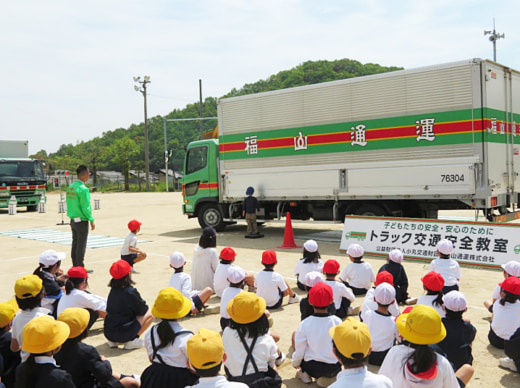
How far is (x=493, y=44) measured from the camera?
34938 millimetres

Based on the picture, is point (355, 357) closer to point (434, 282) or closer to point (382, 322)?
point (382, 322)

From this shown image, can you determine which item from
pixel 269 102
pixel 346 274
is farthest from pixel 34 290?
pixel 269 102

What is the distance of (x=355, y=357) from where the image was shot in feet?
9.63

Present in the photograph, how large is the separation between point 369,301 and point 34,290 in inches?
132

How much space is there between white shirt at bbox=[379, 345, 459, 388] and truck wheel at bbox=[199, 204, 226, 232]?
1244cm

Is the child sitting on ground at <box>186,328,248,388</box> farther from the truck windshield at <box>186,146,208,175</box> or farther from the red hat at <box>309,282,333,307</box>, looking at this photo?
the truck windshield at <box>186,146,208,175</box>

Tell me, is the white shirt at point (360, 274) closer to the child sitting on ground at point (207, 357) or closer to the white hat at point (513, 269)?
the white hat at point (513, 269)

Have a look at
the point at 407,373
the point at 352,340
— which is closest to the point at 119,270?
the point at 352,340

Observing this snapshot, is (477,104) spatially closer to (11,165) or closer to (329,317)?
(329,317)

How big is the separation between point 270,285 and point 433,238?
4802 millimetres

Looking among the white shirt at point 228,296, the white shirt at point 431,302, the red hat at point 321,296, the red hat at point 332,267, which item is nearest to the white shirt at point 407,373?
the red hat at point 321,296

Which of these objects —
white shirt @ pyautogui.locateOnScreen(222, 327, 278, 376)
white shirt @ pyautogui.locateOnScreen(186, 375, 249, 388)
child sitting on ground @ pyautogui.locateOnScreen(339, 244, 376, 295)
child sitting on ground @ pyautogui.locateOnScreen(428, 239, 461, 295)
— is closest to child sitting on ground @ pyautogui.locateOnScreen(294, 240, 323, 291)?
child sitting on ground @ pyautogui.locateOnScreen(339, 244, 376, 295)

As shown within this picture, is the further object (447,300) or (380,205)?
(380,205)

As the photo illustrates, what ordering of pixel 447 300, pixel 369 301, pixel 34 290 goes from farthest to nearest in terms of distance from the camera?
pixel 369 301 < pixel 34 290 < pixel 447 300
